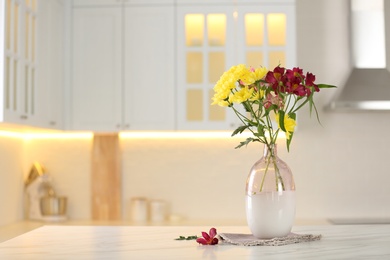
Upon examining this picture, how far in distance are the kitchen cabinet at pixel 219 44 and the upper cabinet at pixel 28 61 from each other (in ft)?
2.64

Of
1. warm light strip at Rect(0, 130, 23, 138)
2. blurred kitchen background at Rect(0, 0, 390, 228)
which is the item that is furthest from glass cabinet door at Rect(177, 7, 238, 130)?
warm light strip at Rect(0, 130, 23, 138)

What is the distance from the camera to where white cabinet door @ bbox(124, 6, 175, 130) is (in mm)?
4586

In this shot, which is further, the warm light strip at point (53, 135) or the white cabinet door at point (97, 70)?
the warm light strip at point (53, 135)

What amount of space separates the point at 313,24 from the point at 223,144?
1.03m

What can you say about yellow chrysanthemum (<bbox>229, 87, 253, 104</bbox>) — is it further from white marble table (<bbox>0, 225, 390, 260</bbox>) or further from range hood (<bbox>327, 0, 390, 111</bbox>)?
range hood (<bbox>327, 0, 390, 111</bbox>)

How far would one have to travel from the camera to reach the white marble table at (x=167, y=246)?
193 centimetres

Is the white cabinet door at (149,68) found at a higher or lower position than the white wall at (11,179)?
higher

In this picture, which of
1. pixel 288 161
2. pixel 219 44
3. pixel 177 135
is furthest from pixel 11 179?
pixel 288 161

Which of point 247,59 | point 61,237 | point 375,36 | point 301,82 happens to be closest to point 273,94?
point 301,82

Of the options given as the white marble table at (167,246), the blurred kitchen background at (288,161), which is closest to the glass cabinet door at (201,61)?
the blurred kitchen background at (288,161)

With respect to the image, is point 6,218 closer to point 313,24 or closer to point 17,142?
point 17,142

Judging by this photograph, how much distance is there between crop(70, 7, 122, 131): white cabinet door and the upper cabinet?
127mm

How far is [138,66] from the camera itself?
15.1 ft

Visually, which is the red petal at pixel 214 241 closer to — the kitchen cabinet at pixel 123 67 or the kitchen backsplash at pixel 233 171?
the kitchen cabinet at pixel 123 67
